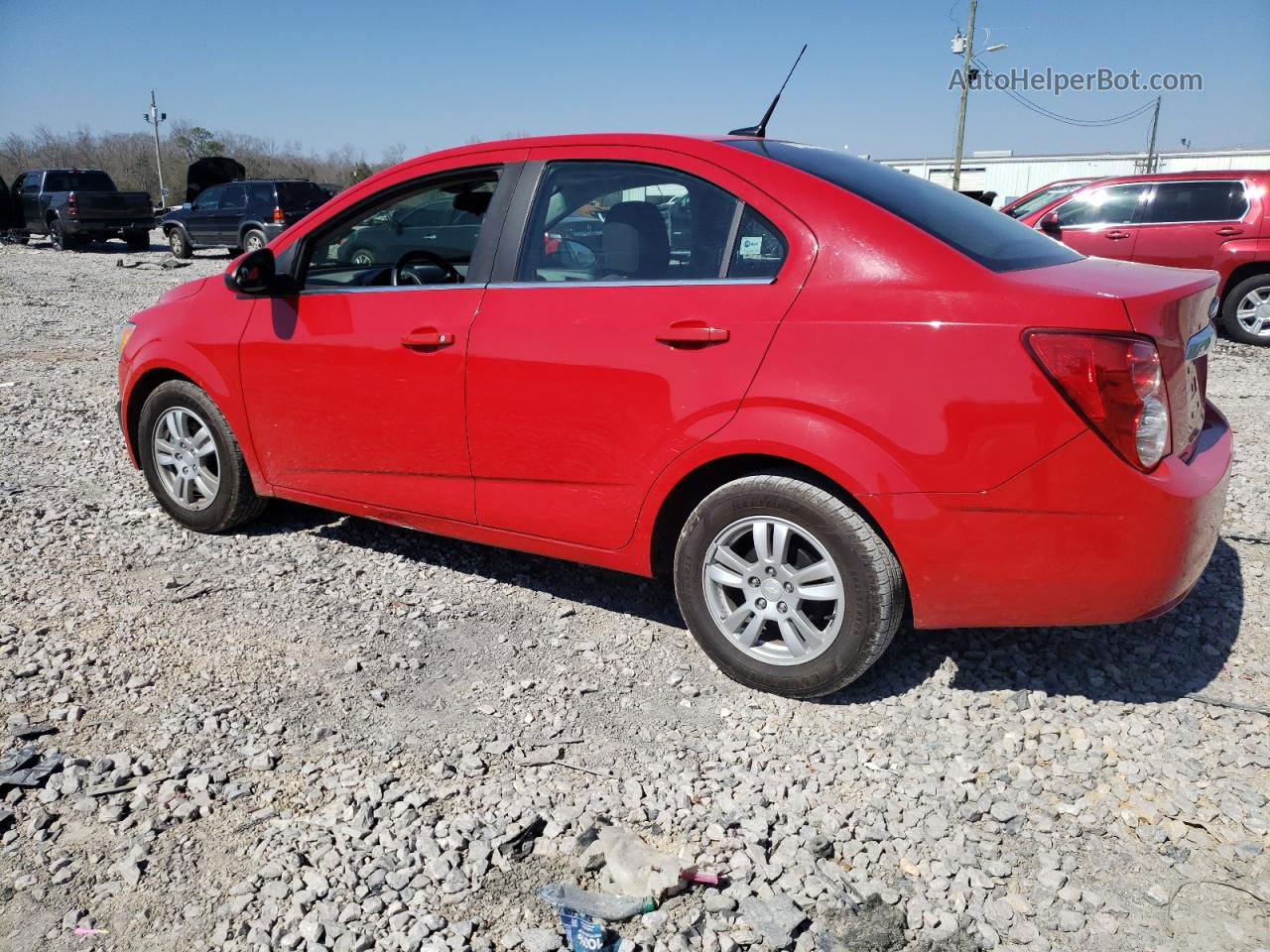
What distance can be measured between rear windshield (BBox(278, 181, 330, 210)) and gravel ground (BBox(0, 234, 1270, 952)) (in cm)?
1824

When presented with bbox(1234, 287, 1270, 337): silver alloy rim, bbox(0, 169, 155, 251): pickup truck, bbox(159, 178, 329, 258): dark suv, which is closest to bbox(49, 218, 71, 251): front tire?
bbox(0, 169, 155, 251): pickup truck

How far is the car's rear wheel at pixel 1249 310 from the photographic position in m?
10.2

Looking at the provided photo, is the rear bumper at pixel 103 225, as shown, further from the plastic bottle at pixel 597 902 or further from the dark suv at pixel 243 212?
the plastic bottle at pixel 597 902

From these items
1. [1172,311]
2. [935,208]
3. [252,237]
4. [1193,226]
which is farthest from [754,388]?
[252,237]

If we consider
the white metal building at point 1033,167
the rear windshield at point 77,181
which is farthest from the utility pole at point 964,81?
the rear windshield at point 77,181

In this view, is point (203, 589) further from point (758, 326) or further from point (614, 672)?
point (758, 326)

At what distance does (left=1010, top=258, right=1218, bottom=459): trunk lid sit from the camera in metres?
2.67

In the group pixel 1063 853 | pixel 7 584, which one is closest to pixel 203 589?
pixel 7 584

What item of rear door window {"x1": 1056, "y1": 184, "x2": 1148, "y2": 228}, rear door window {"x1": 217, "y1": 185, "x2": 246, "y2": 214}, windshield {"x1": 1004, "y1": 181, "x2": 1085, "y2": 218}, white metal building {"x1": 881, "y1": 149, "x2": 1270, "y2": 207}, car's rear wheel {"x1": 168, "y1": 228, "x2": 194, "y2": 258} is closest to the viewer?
rear door window {"x1": 1056, "y1": 184, "x2": 1148, "y2": 228}

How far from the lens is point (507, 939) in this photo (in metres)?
2.22

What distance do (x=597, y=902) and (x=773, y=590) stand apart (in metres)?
1.18

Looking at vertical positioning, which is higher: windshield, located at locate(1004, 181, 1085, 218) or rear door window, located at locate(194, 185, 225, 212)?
rear door window, located at locate(194, 185, 225, 212)

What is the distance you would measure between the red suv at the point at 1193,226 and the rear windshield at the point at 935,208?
723 centimetres

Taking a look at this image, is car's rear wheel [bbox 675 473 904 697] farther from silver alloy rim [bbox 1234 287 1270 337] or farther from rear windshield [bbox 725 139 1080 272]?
silver alloy rim [bbox 1234 287 1270 337]
